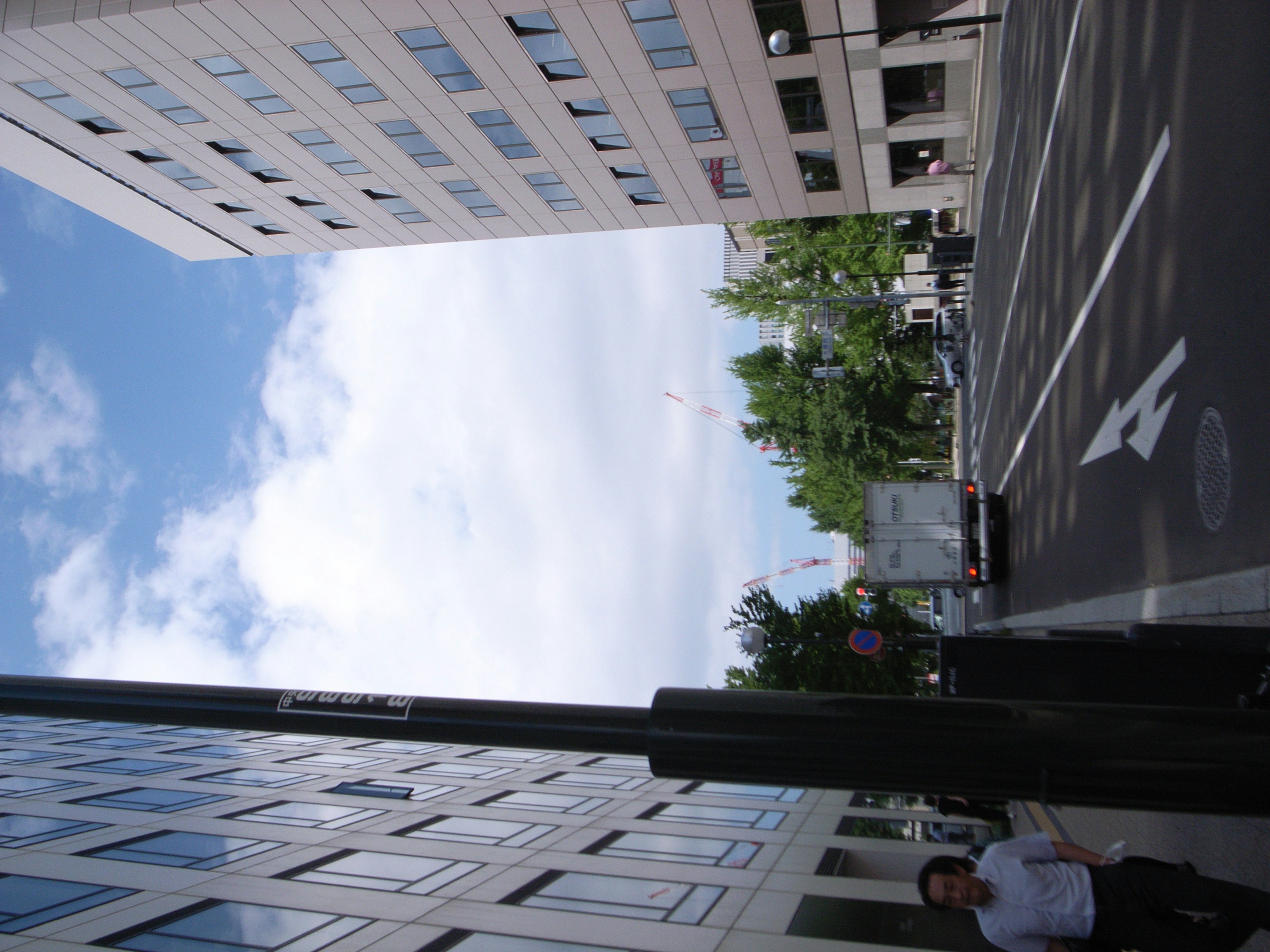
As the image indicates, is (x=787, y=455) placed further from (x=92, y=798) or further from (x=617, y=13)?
(x=92, y=798)

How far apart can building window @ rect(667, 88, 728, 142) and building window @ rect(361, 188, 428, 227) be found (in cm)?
1212

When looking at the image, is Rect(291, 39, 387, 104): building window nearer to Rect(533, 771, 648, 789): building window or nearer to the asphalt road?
the asphalt road

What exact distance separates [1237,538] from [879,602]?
101ft

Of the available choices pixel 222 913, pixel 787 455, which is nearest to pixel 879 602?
pixel 787 455

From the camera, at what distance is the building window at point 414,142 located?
27047mm

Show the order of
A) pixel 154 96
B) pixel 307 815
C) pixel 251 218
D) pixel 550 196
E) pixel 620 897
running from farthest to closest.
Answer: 1. pixel 251 218
2. pixel 550 196
3. pixel 154 96
4. pixel 307 815
5. pixel 620 897

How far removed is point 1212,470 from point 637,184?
27.1 m

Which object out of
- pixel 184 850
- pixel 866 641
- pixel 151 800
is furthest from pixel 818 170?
pixel 151 800

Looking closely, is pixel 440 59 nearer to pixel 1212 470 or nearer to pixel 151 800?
pixel 151 800

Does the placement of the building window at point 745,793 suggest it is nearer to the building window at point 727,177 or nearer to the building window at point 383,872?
the building window at point 383,872

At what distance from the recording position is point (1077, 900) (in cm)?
564

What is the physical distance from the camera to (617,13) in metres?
22.1

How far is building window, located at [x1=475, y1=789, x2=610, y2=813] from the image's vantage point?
22.4 m

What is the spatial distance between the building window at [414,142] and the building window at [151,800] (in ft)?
69.0
